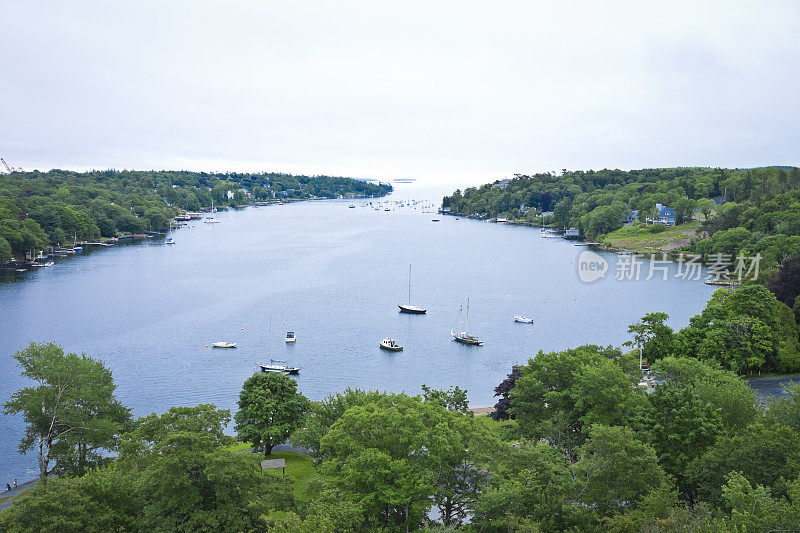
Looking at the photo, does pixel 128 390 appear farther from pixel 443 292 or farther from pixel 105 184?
pixel 105 184

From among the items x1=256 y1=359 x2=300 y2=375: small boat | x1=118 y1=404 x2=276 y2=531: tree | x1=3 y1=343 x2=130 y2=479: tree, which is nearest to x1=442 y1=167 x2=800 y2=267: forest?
x1=256 y1=359 x2=300 y2=375: small boat

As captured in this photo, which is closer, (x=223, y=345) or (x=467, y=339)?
(x=223, y=345)

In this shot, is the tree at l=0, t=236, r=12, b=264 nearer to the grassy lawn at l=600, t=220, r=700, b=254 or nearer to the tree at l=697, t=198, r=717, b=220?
the grassy lawn at l=600, t=220, r=700, b=254

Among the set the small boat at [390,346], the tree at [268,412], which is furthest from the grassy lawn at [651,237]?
the tree at [268,412]

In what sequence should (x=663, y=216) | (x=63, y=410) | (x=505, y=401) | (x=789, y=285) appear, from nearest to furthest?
(x=63, y=410) < (x=505, y=401) < (x=789, y=285) < (x=663, y=216)

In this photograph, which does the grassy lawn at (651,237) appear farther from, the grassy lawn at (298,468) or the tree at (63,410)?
the tree at (63,410)

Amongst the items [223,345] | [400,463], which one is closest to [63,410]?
[400,463]

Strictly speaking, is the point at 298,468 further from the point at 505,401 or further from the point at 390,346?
the point at 390,346
